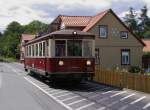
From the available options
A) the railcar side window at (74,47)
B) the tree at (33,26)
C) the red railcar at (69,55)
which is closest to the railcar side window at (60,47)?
the red railcar at (69,55)

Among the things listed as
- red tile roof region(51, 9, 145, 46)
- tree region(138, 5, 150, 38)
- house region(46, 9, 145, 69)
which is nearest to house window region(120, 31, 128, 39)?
house region(46, 9, 145, 69)

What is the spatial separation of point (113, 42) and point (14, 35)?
104182 mm

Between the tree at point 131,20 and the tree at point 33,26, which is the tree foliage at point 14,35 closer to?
the tree at point 33,26

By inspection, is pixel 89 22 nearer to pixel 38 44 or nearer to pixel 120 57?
pixel 120 57

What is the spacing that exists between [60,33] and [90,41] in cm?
171

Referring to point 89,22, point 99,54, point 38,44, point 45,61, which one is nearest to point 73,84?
point 45,61

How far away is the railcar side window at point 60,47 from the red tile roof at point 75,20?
98.0 feet

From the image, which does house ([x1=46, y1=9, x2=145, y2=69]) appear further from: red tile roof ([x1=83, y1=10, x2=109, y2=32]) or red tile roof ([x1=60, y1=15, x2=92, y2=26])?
red tile roof ([x1=60, y1=15, x2=92, y2=26])

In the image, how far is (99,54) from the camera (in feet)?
172

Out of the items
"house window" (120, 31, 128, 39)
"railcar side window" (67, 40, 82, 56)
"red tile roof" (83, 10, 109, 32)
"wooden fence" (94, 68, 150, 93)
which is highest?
"red tile roof" (83, 10, 109, 32)

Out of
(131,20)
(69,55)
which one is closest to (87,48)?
(69,55)

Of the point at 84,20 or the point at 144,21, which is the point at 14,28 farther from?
the point at 84,20

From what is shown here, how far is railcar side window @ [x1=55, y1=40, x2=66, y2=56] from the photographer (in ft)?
77.6

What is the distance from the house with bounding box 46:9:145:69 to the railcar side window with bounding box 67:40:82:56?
2791cm
